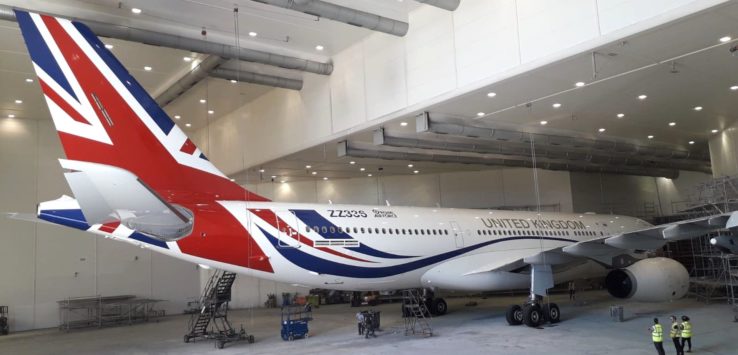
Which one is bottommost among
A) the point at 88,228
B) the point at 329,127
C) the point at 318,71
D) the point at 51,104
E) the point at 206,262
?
the point at 206,262

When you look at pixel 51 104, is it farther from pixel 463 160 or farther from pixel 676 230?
pixel 463 160

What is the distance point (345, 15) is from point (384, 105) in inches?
109

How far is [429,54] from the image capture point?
462 inches

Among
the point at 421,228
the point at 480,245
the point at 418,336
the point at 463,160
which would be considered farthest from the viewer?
the point at 463,160

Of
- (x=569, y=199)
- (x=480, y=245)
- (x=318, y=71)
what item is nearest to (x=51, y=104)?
(x=318, y=71)

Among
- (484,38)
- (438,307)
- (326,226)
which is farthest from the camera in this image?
(438,307)

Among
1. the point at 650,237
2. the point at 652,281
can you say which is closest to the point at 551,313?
the point at 652,281

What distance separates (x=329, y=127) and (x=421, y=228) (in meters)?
3.92

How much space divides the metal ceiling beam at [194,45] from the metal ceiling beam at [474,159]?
2.53m

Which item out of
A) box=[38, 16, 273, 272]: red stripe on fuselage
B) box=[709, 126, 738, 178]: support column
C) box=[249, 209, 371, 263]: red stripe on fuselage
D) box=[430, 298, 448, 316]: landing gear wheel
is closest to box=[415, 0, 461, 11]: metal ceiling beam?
box=[249, 209, 371, 263]: red stripe on fuselage

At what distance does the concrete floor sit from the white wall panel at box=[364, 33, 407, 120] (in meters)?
5.46

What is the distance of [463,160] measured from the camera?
19.6 meters

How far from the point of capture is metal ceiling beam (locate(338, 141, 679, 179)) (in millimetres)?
16016

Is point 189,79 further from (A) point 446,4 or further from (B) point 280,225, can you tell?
(A) point 446,4
